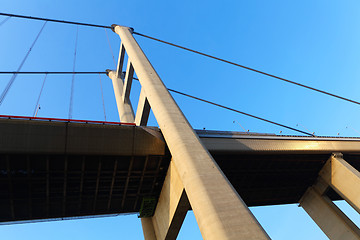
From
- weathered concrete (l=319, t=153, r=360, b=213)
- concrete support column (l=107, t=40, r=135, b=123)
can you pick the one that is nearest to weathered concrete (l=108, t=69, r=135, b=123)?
concrete support column (l=107, t=40, r=135, b=123)

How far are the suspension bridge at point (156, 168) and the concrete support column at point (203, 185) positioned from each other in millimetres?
47

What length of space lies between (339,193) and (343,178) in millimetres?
1336

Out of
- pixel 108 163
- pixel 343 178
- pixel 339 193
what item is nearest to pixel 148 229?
pixel 108 163

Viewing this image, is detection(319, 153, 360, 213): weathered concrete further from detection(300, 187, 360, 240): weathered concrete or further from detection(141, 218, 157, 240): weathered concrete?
detection(141, 218, 157, 240): weathered concrete

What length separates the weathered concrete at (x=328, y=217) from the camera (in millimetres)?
22333

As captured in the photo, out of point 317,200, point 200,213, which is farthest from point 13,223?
point 317,200

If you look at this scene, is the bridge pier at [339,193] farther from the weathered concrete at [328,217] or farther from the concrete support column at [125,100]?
the concrete support column at [125,100]

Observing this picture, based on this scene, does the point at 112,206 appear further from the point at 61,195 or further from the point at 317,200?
the point at 317,200

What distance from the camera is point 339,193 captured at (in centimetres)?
2228

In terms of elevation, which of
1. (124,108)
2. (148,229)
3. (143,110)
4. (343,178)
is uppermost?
(124,108)

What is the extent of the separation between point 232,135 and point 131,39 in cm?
1305

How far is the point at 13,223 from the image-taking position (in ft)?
67.2

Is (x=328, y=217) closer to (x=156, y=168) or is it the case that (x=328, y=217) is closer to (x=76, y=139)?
(x=156, y=168)

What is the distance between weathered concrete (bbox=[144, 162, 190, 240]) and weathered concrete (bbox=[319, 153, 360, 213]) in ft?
43.2
